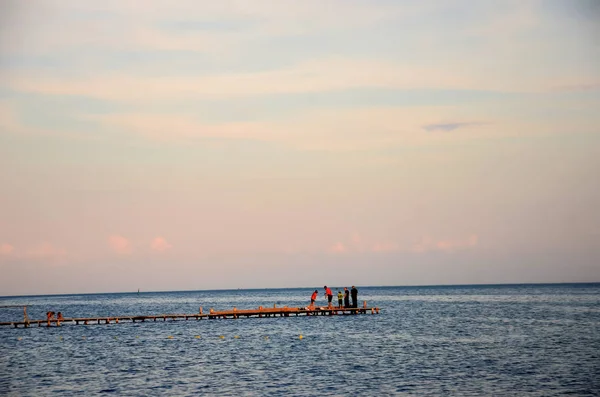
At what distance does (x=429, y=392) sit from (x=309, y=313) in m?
46.3

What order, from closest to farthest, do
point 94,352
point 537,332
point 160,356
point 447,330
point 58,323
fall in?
1. point 160,356
2. point 94,352
3. point 537,332
4. point 447,330
5. point 58,323

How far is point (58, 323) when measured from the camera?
75500 mm

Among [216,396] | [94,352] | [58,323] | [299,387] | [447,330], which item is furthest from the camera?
[58,323]

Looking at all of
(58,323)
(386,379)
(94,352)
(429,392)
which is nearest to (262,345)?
(94,352)

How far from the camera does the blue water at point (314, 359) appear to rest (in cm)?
3519

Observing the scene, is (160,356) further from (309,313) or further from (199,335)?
(309,313)

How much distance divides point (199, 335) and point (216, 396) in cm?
3102

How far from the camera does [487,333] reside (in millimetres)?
59844

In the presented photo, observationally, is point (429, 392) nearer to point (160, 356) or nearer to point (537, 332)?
point (160, 356)

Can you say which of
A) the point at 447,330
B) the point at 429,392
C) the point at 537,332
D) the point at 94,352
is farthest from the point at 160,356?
the point at 537,332

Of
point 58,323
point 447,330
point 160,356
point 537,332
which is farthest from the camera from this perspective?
point 58,323

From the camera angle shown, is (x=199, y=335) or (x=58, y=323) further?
(x=58, y=323)

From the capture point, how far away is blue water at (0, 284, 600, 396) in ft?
115

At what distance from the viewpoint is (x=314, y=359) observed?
44906mm
